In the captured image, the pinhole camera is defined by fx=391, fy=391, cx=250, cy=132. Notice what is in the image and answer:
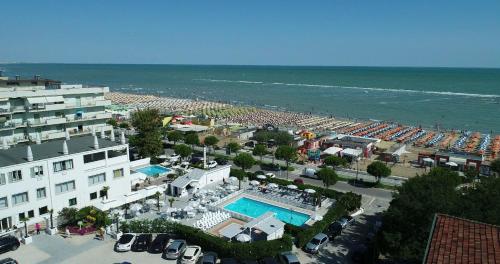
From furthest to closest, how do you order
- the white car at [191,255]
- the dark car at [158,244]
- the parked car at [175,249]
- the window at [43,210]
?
the window at [43,210] → the dark car at [158,244] → the parked car at [175,249] → the white car at [191,255]

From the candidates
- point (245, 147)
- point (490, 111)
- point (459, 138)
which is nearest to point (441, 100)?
point (490, 111)

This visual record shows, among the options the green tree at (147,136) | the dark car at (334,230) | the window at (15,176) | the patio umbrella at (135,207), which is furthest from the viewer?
the green tree at (147,136)

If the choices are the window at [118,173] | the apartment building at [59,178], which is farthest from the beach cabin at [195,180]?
the window at [118,173]

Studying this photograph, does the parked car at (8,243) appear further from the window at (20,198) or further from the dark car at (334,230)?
the dark car at (334,230)

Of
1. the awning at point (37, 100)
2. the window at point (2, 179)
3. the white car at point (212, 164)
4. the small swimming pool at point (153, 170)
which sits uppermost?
the awning at point (37, 100)

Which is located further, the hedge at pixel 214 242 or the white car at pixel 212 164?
the white car at pixel 212 164

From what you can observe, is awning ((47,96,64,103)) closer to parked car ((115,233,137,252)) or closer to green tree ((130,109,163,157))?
green tree ((130,109,163,157))

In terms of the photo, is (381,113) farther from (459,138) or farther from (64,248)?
(64,248)

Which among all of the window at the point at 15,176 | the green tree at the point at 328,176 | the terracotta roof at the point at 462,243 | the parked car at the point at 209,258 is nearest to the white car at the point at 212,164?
the green tree at the point at 328,176

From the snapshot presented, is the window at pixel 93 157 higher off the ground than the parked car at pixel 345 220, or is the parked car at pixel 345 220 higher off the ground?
the window at pixel 93 157
